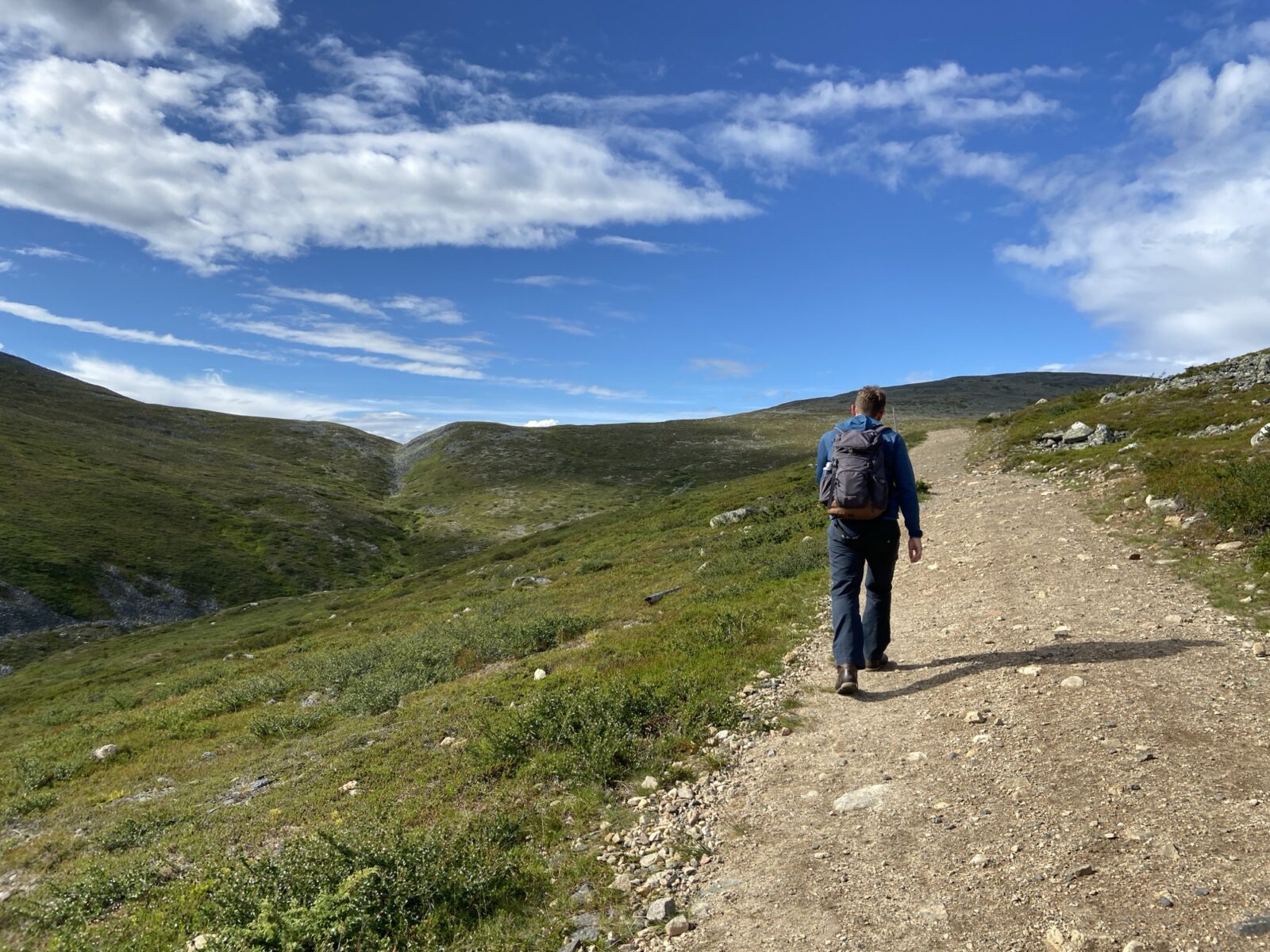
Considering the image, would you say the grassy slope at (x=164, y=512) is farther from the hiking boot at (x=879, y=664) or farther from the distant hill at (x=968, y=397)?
the distant hill at (x=968, y=397)

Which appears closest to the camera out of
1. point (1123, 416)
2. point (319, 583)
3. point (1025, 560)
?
point (1025, 560)

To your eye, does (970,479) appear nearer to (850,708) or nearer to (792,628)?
(792,628)

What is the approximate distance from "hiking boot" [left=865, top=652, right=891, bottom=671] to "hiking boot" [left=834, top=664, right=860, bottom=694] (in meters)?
0.73

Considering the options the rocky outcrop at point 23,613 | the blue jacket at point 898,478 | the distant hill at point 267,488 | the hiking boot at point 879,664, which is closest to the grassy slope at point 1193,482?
the hiking boot at point 879,664

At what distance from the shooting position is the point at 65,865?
970cm

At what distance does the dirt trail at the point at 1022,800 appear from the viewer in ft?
13.8

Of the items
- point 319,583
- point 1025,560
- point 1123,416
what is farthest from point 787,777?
point 319,583

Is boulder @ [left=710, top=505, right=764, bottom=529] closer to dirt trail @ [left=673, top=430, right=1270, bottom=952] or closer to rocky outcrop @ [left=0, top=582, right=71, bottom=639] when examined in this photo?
dirt trail @ [left=673, top=430, right=1270, bottom=952]

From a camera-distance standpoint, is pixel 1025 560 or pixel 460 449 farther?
pixel 460 449

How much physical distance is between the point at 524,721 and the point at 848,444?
5.94 meters

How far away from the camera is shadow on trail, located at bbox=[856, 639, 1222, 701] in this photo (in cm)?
841

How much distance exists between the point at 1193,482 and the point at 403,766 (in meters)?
18.5

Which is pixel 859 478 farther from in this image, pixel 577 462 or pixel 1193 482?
pixel 577 462

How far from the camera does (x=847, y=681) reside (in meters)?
8.78
